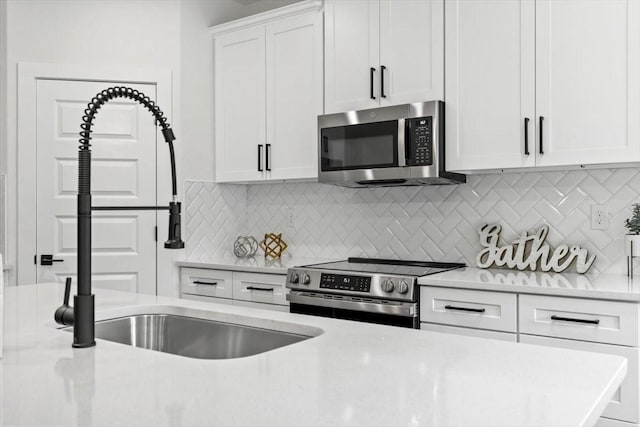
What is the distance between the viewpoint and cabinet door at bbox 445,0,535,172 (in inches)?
110

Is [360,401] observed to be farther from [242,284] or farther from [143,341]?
[242,284]

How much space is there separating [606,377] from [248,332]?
37.1 inches

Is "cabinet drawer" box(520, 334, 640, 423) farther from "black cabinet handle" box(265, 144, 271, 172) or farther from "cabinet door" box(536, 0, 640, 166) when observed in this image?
"black cabinet handle" box(265, 144, 271, 172)

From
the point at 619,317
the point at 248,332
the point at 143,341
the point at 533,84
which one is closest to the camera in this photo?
the point at 248,332

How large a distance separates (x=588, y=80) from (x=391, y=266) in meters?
1.37

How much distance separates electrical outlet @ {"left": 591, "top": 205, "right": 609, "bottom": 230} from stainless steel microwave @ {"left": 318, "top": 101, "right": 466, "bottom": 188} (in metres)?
0.68

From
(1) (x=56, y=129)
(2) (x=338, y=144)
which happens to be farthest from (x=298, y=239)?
(1) (x=56, y=129)

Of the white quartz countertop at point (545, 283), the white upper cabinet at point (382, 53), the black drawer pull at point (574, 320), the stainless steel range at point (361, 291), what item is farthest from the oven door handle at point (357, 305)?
the white upper cabinet at point (382, 53)

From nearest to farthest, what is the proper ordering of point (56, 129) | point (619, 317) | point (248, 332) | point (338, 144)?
point (248, 332)
point (619, 317)
point (338, 144)
point (56, 129)

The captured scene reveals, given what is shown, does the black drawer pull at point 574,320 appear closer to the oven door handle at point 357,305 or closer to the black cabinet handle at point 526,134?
the oven door handle at point 357,305

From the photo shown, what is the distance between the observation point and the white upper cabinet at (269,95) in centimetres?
358

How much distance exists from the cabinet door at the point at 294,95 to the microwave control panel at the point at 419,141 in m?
0.70


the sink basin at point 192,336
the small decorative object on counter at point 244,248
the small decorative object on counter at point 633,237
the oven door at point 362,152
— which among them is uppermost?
the oven door at point 362,152

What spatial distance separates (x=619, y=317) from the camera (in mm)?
2266
